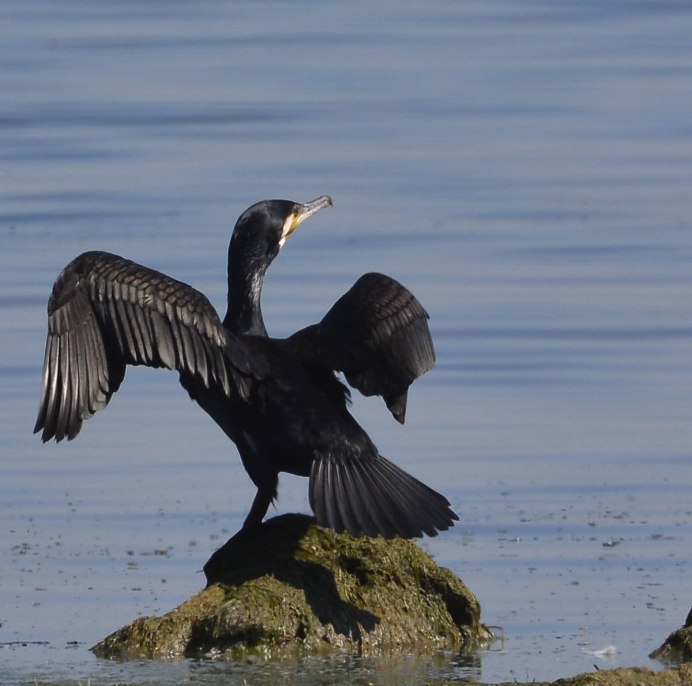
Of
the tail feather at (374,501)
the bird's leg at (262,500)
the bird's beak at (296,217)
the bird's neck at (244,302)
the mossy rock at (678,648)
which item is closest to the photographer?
the mossy rock at (678,648)

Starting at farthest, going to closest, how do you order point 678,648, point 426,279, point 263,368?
point 426,279, point 263,368, point 678,648

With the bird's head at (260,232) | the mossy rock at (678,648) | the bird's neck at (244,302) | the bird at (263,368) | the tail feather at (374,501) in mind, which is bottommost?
the mossy rock at (678,648)

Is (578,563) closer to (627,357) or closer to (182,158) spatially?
(627,357)

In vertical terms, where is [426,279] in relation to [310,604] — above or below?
above

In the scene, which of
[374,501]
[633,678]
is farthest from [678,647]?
[374,501]

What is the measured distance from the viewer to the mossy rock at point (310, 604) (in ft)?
21.1

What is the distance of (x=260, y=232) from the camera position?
769 cm

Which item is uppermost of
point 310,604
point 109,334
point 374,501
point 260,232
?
point 260,232

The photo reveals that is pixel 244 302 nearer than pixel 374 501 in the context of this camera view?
No

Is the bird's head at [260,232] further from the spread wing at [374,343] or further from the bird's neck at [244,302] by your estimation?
the spread wing at [374,343]

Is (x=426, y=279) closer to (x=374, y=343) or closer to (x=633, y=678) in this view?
(x=374, y=343)

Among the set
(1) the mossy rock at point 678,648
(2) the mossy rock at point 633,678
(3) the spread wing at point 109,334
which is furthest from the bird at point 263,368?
(2) the mossy rock at point 633,678

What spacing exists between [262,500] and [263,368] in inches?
18.0

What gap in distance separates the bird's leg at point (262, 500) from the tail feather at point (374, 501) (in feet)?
0.84
